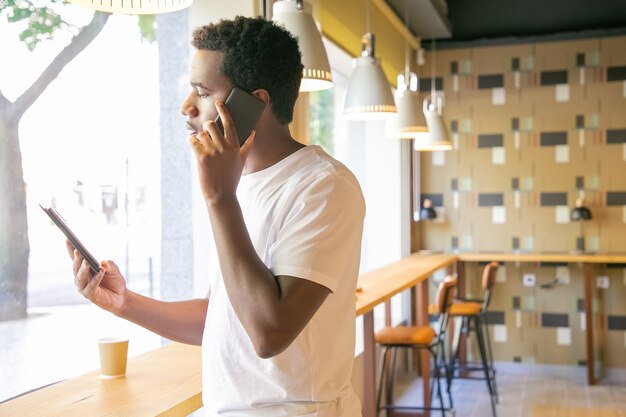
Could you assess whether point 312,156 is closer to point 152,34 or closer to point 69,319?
point 69,319

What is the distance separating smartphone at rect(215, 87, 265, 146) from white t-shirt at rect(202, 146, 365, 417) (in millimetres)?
96

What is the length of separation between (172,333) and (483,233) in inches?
214

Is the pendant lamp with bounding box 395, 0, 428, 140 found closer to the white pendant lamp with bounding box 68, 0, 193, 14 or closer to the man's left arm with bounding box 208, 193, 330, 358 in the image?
the white pendant lamp with bounding box 68, 0, 193, 14

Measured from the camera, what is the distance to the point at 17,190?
7.27ft

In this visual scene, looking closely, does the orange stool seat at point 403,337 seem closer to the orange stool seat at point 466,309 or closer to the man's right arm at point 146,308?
the orange stool seat at point 466,309

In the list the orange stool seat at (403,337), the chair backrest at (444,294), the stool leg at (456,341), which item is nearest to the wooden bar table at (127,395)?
the orange stool seat at (403,337)

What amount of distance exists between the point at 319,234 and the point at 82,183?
5.26 ft

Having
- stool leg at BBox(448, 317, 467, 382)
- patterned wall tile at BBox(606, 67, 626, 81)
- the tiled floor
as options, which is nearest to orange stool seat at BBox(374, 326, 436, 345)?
stool leg at BBox(448, 317, 467, 382)

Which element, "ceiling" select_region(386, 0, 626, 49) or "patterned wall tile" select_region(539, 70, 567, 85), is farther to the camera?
"patterned wall tile" select_region(539, 70, 567, 85)

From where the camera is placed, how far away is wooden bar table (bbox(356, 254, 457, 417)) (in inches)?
148

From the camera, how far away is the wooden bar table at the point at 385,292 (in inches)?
148

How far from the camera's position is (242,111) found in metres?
1.18

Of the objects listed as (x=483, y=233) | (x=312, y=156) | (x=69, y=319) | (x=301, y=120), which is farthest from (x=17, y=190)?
(x=483, y=233)

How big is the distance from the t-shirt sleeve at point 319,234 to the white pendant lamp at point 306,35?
1346 mm
